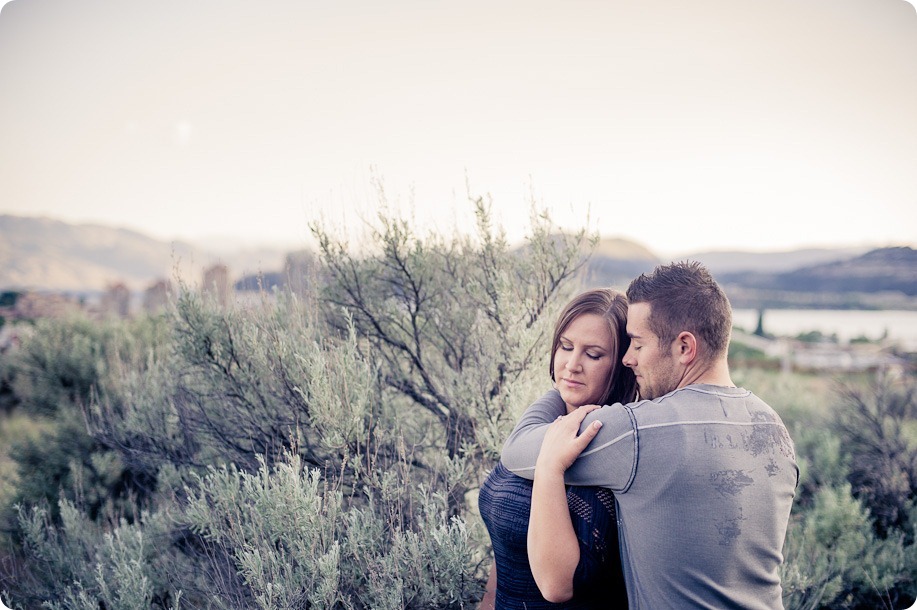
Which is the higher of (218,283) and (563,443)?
(218,283)

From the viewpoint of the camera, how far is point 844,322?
23688 millimetres

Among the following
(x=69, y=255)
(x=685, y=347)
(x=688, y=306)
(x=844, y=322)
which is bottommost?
(x=844, y=322)

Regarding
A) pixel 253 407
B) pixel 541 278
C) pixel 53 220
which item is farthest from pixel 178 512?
pixel 53 220

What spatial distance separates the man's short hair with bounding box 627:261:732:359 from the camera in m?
1.79

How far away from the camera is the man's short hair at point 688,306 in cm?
179

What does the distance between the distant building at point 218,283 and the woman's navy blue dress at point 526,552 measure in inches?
126

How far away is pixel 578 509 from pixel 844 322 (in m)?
26.7

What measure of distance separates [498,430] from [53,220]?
8237cm

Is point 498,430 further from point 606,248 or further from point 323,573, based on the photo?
point 606,248

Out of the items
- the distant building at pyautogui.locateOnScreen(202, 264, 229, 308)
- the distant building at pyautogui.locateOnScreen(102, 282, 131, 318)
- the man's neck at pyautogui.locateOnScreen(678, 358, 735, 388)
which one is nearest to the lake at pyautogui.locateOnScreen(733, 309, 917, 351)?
the man's neck at pyautogui.locateOnScreen(678, 358, 735, 388)

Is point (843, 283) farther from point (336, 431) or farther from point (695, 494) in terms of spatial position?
point (695, 494)

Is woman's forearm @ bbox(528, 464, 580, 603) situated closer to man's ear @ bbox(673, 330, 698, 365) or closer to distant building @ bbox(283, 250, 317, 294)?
man's ear @ bbox(673, 330, 698, 365)

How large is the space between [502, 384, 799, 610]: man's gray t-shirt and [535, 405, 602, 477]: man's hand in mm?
45

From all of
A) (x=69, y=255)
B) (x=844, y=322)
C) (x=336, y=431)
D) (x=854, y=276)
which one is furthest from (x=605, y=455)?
(x=69, y=255)
